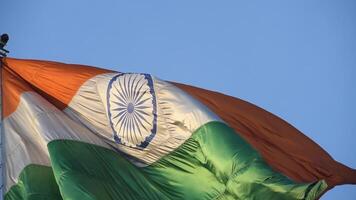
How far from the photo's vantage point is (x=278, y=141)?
→ 52.1ft

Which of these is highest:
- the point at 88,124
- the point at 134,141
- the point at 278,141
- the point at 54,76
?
the point at 54,76

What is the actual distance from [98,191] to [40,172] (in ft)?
4.09

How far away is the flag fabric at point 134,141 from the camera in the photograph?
14.7m

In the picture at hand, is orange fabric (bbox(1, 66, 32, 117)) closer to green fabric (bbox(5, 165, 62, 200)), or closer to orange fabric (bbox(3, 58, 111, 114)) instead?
orange fabric (bbox(3, 58, 111, 114))

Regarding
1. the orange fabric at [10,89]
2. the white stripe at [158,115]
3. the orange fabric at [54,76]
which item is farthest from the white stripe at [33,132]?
the orange fabric at [54,76]

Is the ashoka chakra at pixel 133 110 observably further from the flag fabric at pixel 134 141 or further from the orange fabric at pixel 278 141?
the orange fabric at pixel 278 141

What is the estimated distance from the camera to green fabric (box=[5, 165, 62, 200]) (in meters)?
14.7

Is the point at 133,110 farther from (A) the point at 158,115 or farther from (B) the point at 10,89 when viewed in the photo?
(B) the point at 10,89

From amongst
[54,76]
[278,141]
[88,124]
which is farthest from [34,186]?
[278,141]

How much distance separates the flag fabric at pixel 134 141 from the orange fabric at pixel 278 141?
17 mm

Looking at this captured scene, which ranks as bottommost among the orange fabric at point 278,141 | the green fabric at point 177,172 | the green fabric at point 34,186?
the green fabric at point 34,186

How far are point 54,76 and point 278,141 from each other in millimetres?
4120

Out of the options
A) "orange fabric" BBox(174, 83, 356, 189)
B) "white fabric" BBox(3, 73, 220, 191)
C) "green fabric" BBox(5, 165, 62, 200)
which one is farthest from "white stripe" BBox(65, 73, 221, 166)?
"green fabric" BBox(5, 165, 62, 200)

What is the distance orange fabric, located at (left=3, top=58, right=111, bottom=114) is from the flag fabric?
0.06 feet
